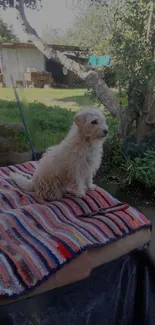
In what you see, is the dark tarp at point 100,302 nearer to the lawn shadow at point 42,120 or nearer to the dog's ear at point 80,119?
the dog's ear at point 80,119

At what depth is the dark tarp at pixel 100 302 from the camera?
1.52m

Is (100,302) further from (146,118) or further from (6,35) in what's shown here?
(6,35)

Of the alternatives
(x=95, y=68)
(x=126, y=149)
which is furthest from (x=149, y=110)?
(x=95, y=68)

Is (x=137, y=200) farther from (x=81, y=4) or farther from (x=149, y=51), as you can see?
(x=81, y=4)

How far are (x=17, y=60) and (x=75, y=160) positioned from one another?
4068 mm

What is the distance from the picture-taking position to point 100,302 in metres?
1.64

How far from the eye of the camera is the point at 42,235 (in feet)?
6.43

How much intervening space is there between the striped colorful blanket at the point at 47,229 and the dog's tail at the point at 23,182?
0.21 feet

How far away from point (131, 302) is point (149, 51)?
2821mm

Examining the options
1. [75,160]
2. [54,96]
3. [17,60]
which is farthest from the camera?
[54,96]

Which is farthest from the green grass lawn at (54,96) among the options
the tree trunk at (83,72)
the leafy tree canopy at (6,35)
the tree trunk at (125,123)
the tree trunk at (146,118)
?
the tree trunk at (146,118)

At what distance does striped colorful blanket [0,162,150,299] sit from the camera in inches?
64.3

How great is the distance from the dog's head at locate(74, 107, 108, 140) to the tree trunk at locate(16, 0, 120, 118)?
5.78 feet

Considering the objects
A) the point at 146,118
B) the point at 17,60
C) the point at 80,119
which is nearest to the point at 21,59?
the point at 17,60
